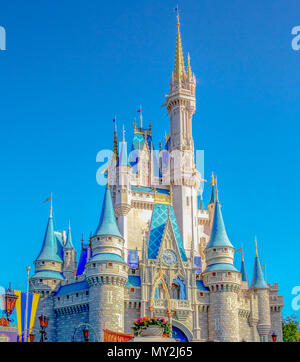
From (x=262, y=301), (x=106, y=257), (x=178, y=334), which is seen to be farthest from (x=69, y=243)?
(x=262, y=301)

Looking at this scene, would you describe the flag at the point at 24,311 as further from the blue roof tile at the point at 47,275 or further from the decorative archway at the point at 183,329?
the decorative archway at the point at 183,329

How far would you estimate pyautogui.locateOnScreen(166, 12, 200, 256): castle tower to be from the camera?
6294cm

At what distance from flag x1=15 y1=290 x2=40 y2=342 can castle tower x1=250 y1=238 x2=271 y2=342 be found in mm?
21362

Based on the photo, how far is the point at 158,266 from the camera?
55125 mm

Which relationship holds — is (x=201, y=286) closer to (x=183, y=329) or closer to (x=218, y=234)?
(x=183, y=329)

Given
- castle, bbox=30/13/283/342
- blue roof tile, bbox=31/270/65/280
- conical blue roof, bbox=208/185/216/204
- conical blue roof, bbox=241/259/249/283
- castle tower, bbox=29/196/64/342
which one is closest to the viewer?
castle, bbox=30/13/283/342

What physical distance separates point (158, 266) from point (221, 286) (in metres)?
6.10

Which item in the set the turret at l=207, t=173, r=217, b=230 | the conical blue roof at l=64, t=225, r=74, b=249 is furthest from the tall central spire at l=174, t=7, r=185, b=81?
the conical blue roof at l=64, t=225, r=74, b=249

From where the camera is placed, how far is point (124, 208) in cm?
5922

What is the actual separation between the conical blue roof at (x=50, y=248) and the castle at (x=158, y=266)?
0.35 feet

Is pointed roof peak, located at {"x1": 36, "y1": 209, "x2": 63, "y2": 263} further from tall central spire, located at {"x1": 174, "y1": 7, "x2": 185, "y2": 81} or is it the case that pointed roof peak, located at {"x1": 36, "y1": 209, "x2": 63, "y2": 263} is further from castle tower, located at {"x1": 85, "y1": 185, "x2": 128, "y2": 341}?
tall central spire, located at {"x1": 174, "y1": 7, "x2": 185, "y2": 81}

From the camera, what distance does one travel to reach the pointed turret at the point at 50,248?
57.0m
